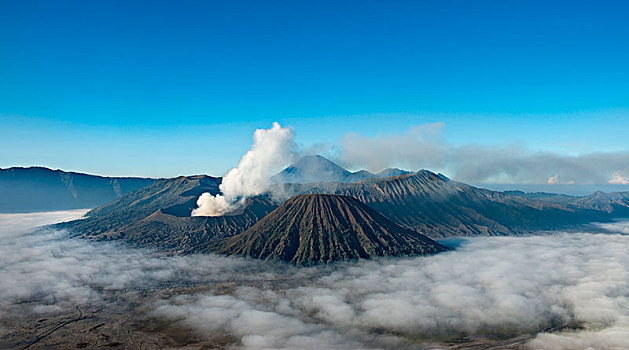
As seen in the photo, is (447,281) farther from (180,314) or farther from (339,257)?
(180,314)

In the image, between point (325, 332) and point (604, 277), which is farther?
point (604, 277)

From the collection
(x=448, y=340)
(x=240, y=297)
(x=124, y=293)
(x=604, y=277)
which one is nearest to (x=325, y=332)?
(x=448, y=340)

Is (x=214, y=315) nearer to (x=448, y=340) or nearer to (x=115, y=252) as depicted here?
(x=448, y=340)

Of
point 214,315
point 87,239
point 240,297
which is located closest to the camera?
point 214,315

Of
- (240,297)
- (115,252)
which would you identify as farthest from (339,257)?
(115,252)

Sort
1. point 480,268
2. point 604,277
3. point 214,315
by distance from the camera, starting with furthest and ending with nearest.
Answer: point 480,268 → point 604,277 → point 214,315

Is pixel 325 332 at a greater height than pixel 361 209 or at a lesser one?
lesser
